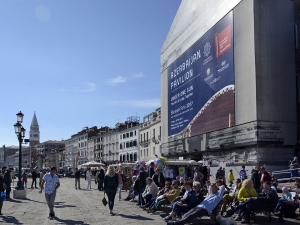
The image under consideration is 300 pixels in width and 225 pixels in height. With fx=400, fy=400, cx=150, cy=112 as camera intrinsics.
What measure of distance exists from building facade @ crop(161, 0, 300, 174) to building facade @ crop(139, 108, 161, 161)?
24241 millimetres

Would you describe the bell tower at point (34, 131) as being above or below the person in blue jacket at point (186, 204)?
above

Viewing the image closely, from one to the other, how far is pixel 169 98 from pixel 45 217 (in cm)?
2996

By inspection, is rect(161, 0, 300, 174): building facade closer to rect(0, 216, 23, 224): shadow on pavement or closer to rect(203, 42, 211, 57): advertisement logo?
rect(203, 42, 211, 57): advertisement logo

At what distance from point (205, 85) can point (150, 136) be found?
3212cm

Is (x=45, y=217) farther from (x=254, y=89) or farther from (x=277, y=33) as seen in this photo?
(x=277, y=33)

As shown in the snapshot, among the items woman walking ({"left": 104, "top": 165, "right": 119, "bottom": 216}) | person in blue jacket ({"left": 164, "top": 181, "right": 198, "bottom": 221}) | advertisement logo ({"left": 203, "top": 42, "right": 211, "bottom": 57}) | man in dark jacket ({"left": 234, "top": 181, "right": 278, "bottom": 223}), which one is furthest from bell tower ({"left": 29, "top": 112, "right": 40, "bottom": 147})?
man in dark jacket ({"left": 234, "top": 181, "right": 278, "bottom": 223})

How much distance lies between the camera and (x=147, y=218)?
39.1ft

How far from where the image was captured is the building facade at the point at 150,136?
59531 millimetres

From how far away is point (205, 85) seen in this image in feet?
106

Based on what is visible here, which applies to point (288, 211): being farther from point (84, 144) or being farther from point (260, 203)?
point (84, 144)

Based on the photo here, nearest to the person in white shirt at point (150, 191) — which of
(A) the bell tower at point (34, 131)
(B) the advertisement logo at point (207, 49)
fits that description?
(B) the advertisement logo at point (207, 49)

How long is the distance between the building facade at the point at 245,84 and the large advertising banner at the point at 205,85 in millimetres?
72

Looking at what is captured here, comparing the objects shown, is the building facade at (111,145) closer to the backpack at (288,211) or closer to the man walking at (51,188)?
the man walking at (51,188)

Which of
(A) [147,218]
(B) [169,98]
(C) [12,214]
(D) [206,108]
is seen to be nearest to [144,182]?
(A) [147,218]
